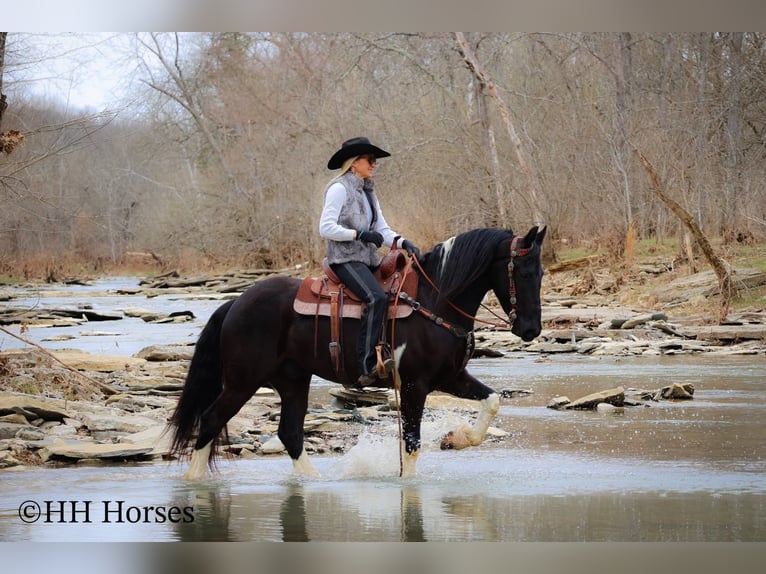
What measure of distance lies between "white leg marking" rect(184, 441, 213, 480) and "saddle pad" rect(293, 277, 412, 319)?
872 millimetres

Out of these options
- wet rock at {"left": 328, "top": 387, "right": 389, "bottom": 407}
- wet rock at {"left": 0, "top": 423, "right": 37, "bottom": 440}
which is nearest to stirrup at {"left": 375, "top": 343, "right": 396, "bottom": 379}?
wet rock at {"left": 328, "top": 387, "right": 389, "bottom": 407}

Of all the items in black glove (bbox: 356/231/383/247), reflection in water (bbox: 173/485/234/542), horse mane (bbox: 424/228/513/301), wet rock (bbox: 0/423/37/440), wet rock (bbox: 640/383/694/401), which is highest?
black glove (bbox: 356/231/383/247)

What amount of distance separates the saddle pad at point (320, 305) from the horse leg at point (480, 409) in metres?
0.43

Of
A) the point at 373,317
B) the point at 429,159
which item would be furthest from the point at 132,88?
the point at 373,317

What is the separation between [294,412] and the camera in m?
5.21

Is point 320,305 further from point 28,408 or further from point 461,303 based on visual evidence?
point 28,408

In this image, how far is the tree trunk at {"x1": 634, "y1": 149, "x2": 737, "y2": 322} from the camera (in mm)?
6508

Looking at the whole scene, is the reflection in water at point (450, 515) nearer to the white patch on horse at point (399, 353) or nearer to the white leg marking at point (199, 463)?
the white leg marking at point (199, 463)

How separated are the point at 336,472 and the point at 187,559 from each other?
0.91 meters

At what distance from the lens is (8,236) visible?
643 cm

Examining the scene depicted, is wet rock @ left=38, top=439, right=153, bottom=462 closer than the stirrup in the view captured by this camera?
No

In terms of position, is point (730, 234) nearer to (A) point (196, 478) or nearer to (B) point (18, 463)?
(A) point (196, 478)

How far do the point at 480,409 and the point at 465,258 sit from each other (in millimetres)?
735

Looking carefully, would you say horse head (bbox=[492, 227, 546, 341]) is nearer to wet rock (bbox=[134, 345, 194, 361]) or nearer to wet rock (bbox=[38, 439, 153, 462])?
wet rock (bbox=[38, 439, 153, 462])
